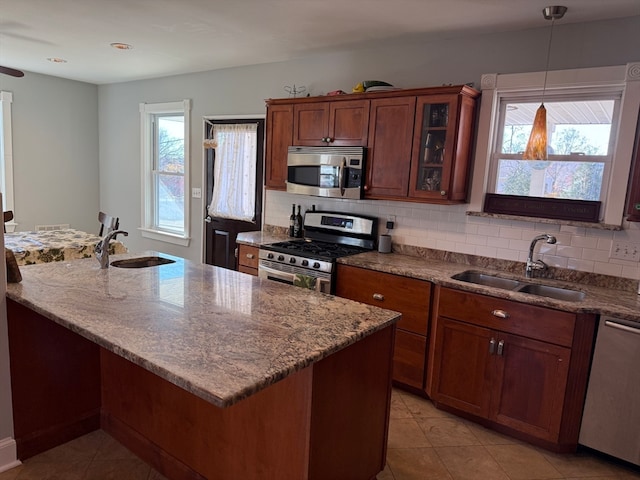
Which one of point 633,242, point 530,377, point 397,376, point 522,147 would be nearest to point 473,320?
point 530,377

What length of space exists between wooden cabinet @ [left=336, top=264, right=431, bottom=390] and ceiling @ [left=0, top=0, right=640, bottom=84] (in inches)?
66.6

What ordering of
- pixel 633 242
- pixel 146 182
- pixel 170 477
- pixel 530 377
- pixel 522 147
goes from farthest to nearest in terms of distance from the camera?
1. pixel 146 182
2. pixel 522 147
3. pixel 633 242
4. pixel 530 377
5. pixel 170 477

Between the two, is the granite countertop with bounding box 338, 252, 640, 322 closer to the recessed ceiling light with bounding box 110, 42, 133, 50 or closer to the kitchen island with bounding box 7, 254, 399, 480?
the kitchen island with bounding box 7, 254, 399, 480

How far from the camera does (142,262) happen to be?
2.82m

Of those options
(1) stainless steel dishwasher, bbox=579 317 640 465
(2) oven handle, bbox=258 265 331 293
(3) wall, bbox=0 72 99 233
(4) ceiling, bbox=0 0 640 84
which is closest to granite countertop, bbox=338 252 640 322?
(1) stainless steel dishwasher, bbox=579 317 640 465

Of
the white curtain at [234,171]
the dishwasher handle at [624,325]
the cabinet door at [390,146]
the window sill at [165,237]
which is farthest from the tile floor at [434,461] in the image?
the window sill at [165,237]

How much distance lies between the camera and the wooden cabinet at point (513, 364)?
2.47 meters

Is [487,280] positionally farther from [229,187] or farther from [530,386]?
[229,187]

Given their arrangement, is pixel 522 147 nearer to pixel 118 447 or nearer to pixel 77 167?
pixel 118 447

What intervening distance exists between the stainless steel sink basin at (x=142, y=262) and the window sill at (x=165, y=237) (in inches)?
98.0

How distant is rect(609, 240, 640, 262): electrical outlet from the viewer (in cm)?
275

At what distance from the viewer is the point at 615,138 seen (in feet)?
9.23

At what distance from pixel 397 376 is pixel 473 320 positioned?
75cm

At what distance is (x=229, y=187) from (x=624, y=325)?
12.2 ft
